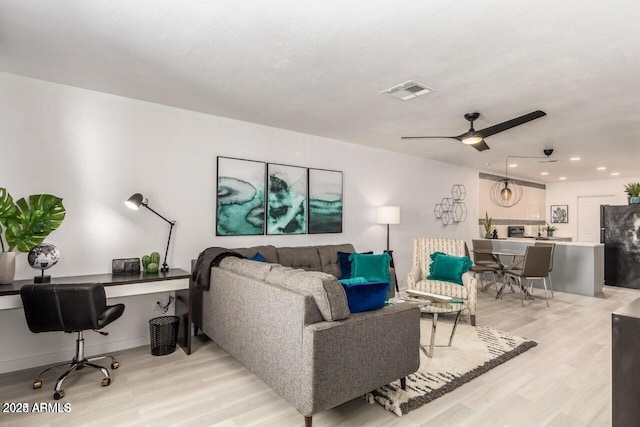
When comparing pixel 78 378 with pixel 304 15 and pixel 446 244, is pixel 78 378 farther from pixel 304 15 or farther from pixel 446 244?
pixel 446 244

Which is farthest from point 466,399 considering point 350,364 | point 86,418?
point 86,418

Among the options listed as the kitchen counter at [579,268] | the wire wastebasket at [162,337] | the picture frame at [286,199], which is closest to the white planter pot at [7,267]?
the wire wastebasket at [162,337]

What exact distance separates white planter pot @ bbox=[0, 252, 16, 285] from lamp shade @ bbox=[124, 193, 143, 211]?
90 cm

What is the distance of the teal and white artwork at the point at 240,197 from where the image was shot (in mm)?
4008

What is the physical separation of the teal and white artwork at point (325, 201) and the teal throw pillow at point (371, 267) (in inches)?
32.9

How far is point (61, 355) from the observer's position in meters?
3.08

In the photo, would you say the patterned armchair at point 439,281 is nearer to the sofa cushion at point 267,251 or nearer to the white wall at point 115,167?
the white wall at point 115,167

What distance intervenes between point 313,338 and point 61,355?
102 inches

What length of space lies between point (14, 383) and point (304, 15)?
3.41m

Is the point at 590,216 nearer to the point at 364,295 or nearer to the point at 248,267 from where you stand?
the point at 364,295

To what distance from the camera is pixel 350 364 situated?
207 cm

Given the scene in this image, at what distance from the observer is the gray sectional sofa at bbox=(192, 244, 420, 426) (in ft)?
6.43

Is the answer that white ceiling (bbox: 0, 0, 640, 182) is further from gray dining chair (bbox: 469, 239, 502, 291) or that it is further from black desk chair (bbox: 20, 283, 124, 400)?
gray dining chair (bbox: 469, 239, 502, 291)

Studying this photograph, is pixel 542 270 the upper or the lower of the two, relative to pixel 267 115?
lower
